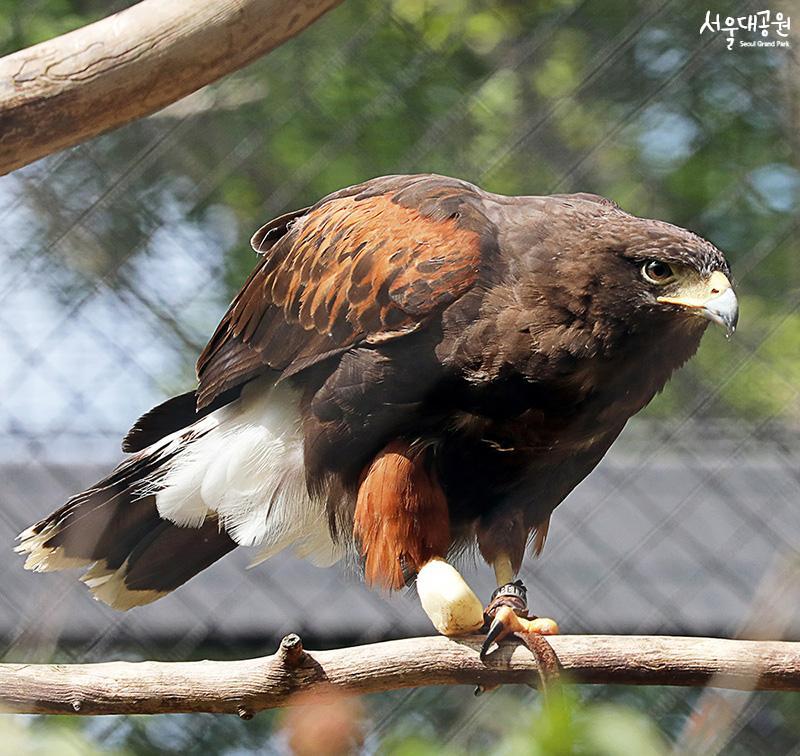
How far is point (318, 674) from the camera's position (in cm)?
167

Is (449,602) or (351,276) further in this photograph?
(351,276)

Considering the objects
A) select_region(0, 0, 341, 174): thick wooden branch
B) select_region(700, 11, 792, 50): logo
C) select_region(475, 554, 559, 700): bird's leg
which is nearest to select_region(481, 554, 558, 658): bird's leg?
select_region(475, 554, 559, 700): bird's leg

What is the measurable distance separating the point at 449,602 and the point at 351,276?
57cm

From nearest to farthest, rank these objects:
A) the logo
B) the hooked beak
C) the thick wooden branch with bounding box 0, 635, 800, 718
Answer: the thick wooden branch with bounding box 0, 635, 800, 718
the hooked beak
the logo

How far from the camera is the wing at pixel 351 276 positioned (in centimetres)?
202

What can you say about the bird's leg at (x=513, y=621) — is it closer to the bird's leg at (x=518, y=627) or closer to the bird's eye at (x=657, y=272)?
the bird's leg at (x=518, y=627)

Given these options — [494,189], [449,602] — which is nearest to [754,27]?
[494,189]

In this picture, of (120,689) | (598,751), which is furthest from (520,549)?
(598,751)

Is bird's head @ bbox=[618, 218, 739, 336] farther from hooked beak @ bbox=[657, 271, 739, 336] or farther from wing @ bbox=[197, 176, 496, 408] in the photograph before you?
wing @ bbox=[197, 176, 496, 408]

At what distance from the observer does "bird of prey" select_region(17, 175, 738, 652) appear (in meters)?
1.95

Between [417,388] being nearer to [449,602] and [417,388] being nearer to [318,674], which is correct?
[449,602]

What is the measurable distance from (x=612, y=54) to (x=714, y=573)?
1.28m

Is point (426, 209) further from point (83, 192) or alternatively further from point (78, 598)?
point (78, 598)

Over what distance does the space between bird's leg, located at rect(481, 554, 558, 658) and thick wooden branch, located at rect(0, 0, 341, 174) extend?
2.90 ft
